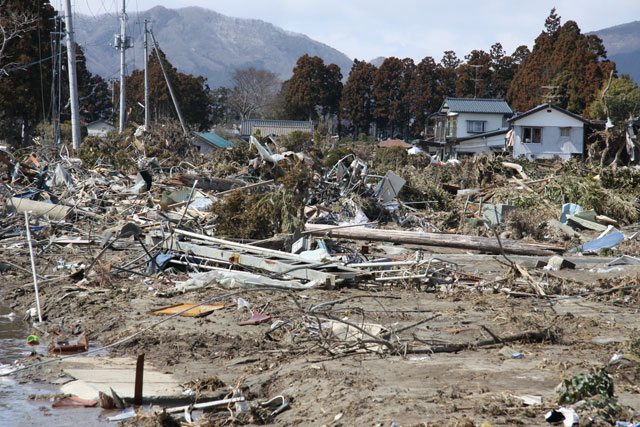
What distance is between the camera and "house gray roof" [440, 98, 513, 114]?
4797 cm

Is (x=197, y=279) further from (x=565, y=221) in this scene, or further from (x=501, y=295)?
(x=565, y=221)

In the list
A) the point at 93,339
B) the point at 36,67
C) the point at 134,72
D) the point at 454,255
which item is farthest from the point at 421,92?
the point at 93,339

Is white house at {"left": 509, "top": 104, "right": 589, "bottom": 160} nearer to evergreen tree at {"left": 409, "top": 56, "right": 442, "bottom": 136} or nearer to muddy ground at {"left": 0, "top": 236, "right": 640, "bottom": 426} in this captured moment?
evergreen tree at {"left": 409, "top": 56, "right": 442, "bottom": 136}

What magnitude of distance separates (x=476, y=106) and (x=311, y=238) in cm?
4185

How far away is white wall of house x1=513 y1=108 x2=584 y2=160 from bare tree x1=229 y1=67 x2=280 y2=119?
36.9 meters

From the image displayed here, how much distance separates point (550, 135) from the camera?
4000 cm

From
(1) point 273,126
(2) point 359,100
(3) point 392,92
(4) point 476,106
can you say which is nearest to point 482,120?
(4) point 476,106

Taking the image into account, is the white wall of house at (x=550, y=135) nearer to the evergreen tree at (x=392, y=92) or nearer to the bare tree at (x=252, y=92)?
the evergreen tree at (x=392, y=92)

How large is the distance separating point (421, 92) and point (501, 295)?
200ft

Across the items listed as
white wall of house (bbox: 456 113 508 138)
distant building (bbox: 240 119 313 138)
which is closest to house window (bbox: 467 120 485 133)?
white wall of house (bbox: 456 113 508 138)

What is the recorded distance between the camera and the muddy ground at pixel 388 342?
3980 mm

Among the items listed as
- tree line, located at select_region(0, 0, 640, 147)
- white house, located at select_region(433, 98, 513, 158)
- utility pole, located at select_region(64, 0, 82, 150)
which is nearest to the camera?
utility pole, located at select_region(64, 0, 82, 150)

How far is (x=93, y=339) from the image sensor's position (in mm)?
6406

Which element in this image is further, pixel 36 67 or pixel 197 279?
pixel 36 67
